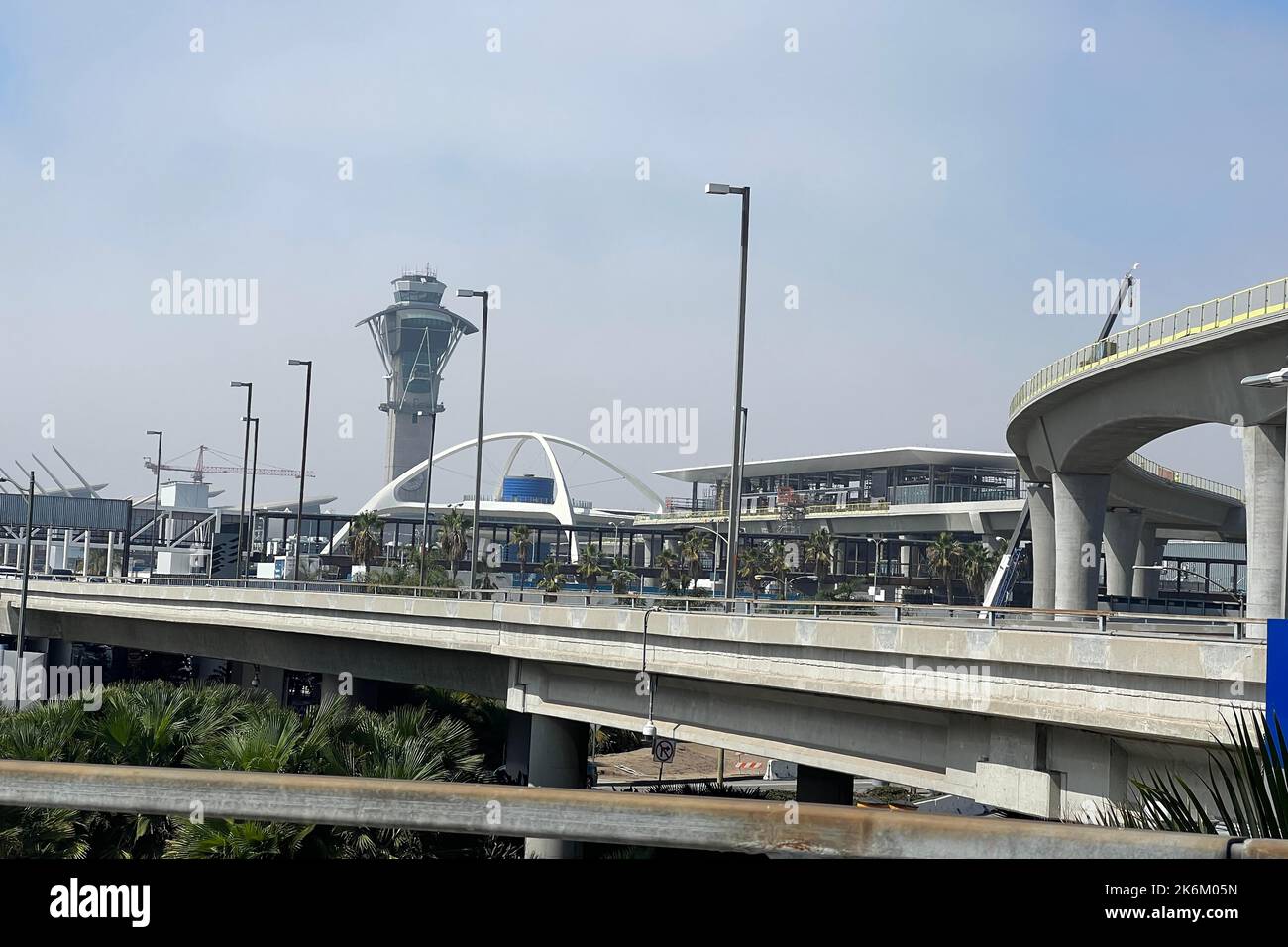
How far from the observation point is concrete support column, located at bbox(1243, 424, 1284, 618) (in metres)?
36.0

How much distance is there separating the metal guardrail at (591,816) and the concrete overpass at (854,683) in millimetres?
12055

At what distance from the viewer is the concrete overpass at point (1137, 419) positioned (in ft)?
123

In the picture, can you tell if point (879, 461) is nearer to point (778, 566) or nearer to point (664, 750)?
point (778, 566)

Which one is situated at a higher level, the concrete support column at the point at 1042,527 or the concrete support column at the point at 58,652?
the concrete support column at the point at 1042,527

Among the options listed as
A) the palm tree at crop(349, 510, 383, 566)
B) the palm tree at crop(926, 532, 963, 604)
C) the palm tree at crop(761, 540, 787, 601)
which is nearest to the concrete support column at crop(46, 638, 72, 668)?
the palm tree at crop(349, 510, 383, 566)

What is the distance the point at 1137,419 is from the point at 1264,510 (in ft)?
36.1

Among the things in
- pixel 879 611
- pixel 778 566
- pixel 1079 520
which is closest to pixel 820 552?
pixel 778 566

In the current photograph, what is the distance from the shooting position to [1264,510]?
1470 inches

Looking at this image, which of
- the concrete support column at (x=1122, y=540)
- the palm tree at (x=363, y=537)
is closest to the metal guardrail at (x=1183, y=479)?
the concrete support column at (x=1122, y=540)

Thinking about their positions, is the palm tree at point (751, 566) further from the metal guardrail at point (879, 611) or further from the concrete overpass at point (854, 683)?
the concrete overpass at point (854, 683)

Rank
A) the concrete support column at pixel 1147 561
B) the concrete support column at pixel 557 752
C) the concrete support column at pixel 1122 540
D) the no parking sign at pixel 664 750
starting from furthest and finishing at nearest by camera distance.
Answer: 1. the concrete support column at pixel 1147 561
2. the concrete support column at pixel 1122 540
3. the no parking sign at pixel 664 750
4. the concrete support column at pixel 557 752
